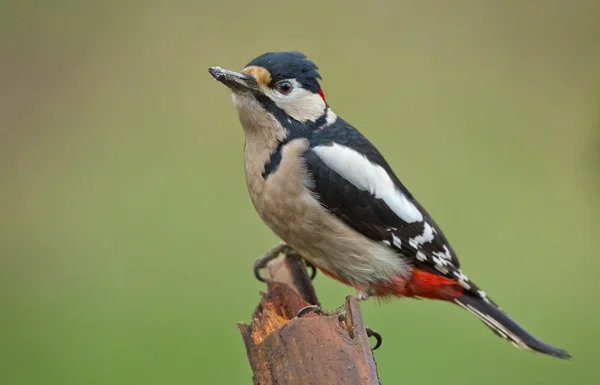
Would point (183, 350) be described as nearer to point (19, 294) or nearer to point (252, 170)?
point (19, 294)

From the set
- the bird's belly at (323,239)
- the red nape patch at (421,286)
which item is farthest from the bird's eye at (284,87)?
the red nape patch at (421,286)

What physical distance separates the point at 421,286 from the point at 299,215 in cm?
57

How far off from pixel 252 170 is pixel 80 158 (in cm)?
417

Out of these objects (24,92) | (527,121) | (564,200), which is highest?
(24,92)

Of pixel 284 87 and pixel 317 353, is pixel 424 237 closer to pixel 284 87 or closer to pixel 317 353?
pixel 284 87

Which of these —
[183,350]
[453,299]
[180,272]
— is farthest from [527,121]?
[453,299]

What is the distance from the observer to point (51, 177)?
22.4 feet

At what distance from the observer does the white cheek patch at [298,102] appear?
10.1 ft

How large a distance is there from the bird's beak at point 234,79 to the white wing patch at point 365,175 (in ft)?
1.05

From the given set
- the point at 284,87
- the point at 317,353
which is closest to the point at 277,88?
the point at 284,87

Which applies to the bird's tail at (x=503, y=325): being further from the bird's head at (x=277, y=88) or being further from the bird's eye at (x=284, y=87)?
the bird's eye at (x=284, y=87)

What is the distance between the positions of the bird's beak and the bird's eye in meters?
0.08

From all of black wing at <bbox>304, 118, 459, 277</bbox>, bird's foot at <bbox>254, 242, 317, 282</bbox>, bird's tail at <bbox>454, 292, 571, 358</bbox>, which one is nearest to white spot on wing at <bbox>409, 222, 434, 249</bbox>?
black wing at <bbox>304, 118, 459, 277</bbox>

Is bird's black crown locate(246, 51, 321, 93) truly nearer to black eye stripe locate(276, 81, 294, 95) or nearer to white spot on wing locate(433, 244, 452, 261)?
black eye stripe locate(276, 81, 294, 95)
